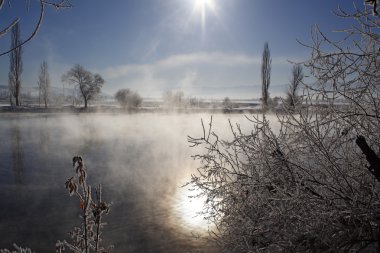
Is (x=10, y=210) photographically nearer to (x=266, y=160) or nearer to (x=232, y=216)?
(x=232, y=216)

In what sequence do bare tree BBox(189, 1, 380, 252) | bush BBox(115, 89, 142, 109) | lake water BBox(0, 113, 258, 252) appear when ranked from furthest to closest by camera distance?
bush BBox(115, 89, 142, 109) → lake water BBox(0, 113, 258, 252) → bare tree BBox(189, 1, 380, 252)

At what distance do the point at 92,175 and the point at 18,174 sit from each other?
11.3 ft

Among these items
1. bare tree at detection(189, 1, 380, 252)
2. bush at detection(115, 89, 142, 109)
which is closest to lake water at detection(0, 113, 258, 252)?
bare tree at detection(189, 1, 380, 252)

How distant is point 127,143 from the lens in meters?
24.5

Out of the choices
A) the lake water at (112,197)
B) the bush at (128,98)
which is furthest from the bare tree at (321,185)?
the bush at (128,98)

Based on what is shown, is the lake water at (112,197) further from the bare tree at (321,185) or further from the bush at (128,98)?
the bush at (128,98)

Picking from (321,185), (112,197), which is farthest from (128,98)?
(321,185)

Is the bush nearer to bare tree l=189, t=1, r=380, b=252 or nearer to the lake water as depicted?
the lake water

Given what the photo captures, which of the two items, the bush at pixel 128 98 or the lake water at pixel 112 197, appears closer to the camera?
the lake water at pixel 112 197

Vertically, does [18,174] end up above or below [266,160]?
below

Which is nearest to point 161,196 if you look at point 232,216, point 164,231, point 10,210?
point 164,231

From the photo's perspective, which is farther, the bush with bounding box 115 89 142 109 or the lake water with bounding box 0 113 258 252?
the bush with bounding box 115 89 142 109

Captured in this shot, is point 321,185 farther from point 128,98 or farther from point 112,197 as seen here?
point 128,98

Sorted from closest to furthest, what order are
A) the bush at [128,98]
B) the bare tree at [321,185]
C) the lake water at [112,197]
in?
the bare tree at [321,185] < the lake water at [112,197] < the bush at [128,98]
